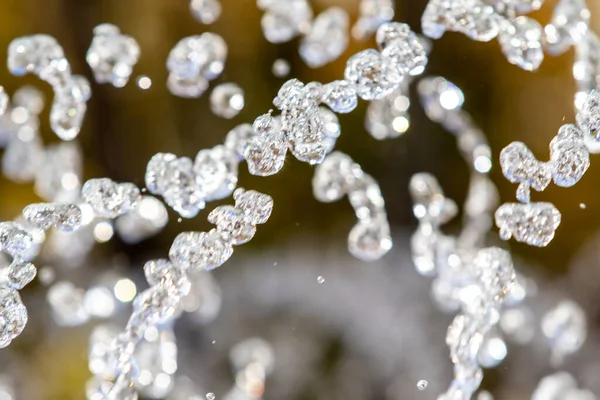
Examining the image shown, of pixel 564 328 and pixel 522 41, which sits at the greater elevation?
pixel 522 41

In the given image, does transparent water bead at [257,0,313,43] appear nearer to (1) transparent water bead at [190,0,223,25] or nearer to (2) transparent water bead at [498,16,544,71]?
(1) transparent water bead at [190,0,223,25]

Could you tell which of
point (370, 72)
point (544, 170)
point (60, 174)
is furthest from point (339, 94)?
point (60, 174)

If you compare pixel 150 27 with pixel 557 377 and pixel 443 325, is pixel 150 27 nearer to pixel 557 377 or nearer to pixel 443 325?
pixel 443 325

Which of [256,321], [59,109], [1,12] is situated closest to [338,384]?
[256,321]

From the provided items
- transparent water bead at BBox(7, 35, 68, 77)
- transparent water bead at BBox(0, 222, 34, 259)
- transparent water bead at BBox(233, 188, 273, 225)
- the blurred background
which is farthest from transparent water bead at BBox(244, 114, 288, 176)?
the blurred background

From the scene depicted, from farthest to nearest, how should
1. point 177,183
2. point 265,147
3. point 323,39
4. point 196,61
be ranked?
point 323,39 → point 196,61 → point 177,183 → point 265,147

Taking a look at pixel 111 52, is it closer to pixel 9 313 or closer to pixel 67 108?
pixel 67 108
